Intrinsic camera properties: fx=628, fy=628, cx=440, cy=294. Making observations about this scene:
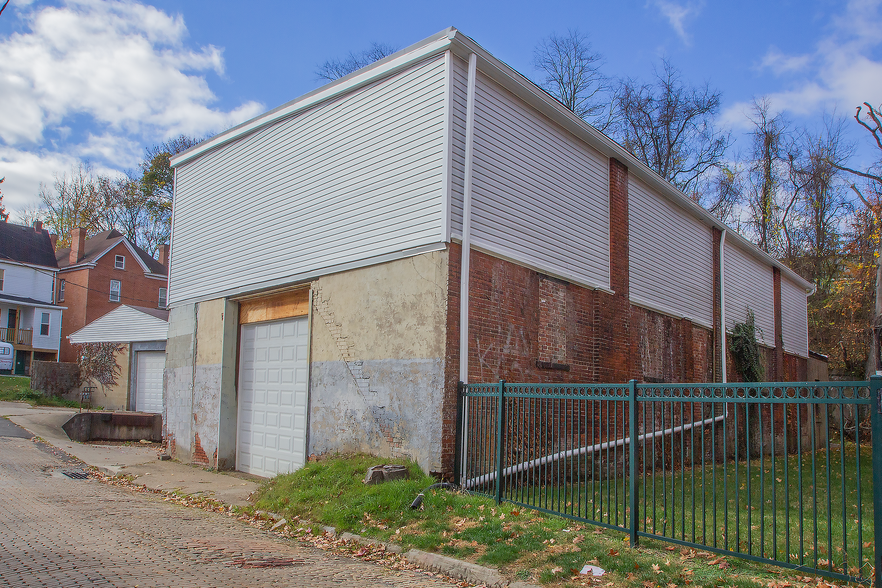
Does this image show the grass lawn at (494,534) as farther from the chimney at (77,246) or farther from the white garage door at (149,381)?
the chimney at (77,246)

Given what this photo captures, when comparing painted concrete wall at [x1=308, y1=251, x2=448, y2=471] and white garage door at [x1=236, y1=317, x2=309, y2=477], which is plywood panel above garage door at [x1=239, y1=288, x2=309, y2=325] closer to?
white garage door at [x1=236, y1=317, x2=309, y2=477]

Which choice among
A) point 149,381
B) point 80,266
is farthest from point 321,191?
point 80,266

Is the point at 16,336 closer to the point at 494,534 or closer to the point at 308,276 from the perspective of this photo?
the point at 308,276

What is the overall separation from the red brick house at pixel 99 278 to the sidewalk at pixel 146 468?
19486 mm

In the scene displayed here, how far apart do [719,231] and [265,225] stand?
13.2m

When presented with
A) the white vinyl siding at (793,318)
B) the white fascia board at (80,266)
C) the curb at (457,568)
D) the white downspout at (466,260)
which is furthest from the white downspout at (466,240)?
the white fascia board at (80,266)

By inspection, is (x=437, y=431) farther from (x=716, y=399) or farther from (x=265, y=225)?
(x=265, y=225)

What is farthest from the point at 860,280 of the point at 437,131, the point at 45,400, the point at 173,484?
the point at 45,400

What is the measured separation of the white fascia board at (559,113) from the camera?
31.6 feet

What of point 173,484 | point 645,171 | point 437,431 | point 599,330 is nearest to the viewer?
point 437,431

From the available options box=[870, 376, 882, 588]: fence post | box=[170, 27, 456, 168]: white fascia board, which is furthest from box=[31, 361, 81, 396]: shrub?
box=[870, 376, 882, 588]: fence post

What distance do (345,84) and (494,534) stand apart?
808cm

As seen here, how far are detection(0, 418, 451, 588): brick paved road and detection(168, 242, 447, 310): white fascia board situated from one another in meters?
4.34

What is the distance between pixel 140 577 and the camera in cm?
543
